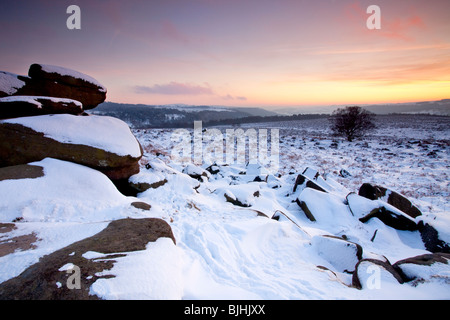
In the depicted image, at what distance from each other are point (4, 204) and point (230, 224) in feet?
16.0

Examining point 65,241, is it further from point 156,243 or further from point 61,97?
point 61,97

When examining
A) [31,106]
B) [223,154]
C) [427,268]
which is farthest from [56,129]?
[223,154]

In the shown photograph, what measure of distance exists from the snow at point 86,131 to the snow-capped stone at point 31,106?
2.42 ft

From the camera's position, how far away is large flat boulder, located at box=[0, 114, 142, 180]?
5746mm

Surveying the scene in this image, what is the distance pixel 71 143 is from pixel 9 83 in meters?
3.58

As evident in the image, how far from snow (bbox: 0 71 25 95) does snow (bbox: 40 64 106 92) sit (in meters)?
0.92

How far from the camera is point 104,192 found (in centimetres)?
548

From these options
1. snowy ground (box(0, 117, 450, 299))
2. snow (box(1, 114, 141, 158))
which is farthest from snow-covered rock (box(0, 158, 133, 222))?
snow (box(1, 114, 141, 158))

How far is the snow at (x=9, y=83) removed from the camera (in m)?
6.92

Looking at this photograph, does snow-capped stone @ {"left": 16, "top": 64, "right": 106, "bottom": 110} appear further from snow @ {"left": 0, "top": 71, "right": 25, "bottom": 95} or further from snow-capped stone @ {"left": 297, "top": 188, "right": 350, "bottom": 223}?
snow-capped stone @ {"left": 297, "top": 188, "right": 350, "bottom": 223}

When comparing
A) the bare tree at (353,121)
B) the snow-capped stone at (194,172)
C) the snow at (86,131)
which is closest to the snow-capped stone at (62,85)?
the snow at (86,131)

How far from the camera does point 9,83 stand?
707 centimetres

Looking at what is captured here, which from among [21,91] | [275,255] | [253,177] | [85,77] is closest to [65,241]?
[275,255]

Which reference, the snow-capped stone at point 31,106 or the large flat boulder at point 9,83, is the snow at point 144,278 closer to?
the snow-capped stone at point 31,106
